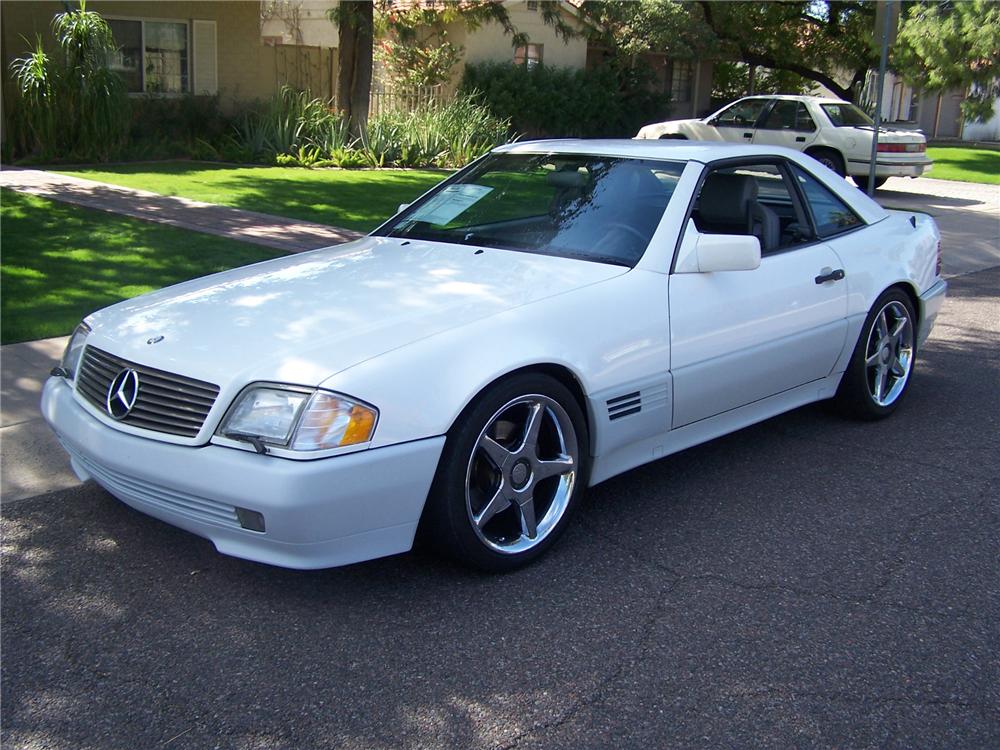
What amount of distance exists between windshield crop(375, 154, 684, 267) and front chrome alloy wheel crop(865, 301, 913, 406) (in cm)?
165

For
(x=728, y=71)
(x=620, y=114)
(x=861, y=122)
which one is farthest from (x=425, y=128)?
(x=728, y=71)

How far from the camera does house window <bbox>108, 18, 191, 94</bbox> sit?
18.8m

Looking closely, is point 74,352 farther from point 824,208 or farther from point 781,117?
point 781,117

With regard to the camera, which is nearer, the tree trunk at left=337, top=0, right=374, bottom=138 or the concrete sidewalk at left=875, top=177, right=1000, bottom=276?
the concrete sidewalk at left=875, top=177, right=1000, bottom=276

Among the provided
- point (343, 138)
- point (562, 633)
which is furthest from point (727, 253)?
point (343, 138)

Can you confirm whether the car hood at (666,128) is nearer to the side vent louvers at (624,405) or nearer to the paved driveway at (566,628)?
the paved driveway at (566,628)

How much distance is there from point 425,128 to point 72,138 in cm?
570

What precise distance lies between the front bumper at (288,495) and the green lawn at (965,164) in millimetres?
20774

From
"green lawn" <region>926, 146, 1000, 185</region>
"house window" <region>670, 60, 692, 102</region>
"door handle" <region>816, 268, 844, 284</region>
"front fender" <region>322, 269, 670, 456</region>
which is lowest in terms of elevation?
"front fender" <region>322, 269, 670, 456</region>

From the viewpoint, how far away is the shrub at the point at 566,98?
23984 mm

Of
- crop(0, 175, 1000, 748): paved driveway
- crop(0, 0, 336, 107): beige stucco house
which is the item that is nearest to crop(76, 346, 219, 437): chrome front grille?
crop(0, 175, 1000, 748): paved driveway

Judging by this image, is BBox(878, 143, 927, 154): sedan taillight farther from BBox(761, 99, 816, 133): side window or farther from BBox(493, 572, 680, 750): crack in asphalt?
BBox(493, 572, 680, 750): crack in asphalt

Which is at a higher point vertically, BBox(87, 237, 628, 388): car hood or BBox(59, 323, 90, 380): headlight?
BBox(87, 237, 628, 388): car hood

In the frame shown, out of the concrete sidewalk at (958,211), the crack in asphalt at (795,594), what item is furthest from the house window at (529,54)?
the crack in asphalt at (795,594)
